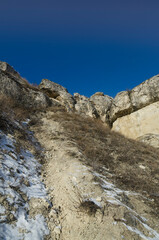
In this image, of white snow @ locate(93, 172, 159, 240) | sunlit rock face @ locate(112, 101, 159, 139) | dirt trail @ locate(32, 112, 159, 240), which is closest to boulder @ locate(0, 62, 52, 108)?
dirt trail @ locate(32, 112, 159, 240)

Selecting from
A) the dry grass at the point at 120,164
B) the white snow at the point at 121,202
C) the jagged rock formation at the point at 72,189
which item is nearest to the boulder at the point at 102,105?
the jagged rock formation at the point at 72,189

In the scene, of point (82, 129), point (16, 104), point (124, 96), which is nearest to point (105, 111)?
point (124, 96)

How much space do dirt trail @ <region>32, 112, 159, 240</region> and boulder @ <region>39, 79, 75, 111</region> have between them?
14.1 metres

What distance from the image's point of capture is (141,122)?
696 inches

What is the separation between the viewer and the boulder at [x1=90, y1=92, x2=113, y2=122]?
22406mm

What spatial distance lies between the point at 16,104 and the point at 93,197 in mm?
11933

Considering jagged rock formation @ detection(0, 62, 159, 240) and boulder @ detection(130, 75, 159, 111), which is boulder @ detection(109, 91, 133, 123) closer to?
boulder @ detection(130, 75, 159, 111)

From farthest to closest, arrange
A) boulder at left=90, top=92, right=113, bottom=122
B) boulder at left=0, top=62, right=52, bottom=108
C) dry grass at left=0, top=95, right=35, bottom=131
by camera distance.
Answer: boulder at left=90, top=92, right=113, bottom=122, boulder at left=0, top=62, right=52, bottom=108, dry grass at left=0, top=95, right=35, bottom=131

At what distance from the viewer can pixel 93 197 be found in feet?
14.3

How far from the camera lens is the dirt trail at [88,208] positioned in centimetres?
328

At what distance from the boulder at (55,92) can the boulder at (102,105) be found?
4.61 metres

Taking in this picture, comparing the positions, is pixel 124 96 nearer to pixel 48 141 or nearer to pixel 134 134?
pixel 134 134

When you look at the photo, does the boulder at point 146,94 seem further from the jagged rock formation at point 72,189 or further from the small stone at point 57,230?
the small stone at point 57,230

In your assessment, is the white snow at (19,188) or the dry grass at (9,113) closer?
the white snow at (19,188)
